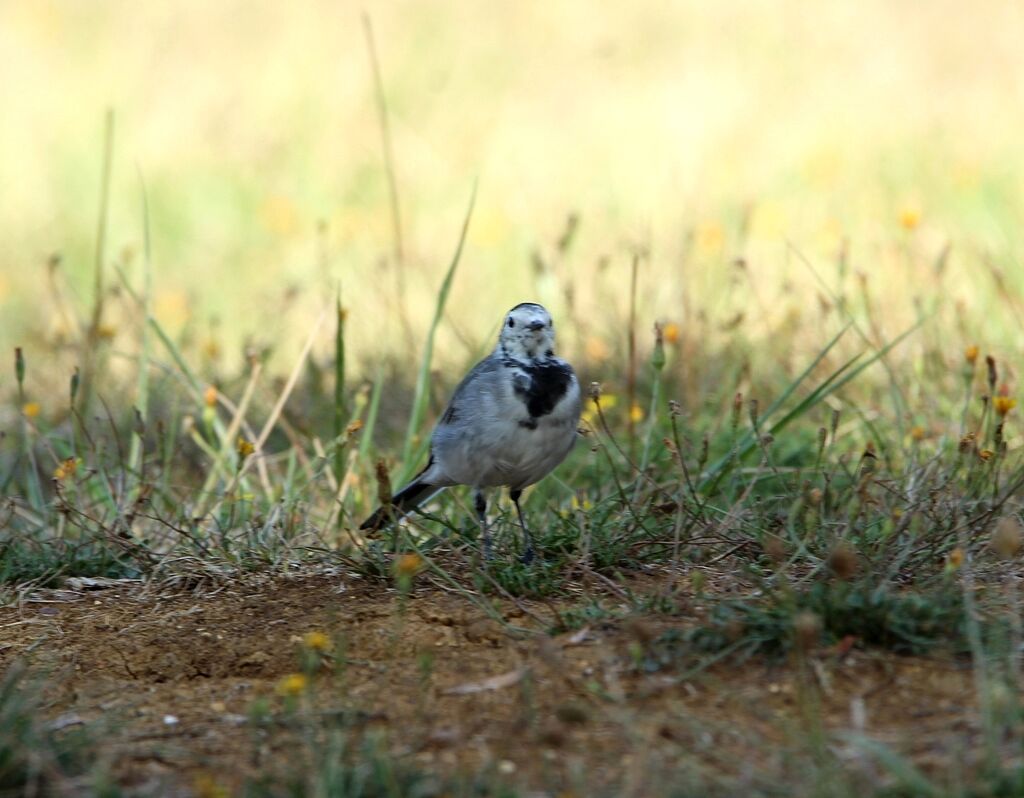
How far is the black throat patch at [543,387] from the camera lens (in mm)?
3902

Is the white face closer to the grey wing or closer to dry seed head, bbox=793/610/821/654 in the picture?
the grey wing

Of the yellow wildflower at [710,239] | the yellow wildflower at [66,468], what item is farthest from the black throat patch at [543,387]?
the yellow wildflower at [710,239]

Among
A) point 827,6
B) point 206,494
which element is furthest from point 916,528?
point 827,6

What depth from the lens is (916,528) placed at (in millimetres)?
3533

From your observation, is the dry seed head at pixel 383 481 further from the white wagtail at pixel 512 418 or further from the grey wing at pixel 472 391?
the grey wing at pixel 472 391

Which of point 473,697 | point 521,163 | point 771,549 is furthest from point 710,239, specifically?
point 473,697

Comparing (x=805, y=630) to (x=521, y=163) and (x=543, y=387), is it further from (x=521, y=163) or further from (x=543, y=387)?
(x=521, y=163)

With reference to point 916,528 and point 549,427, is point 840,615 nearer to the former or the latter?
point 916,528

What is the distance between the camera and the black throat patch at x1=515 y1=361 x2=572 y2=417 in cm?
390

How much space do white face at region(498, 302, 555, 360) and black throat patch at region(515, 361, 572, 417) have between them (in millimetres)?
55

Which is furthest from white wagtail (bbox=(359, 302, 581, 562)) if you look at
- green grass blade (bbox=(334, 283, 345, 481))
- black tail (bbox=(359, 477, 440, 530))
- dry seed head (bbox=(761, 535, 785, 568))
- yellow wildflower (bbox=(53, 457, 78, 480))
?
yellow wildflower (bbox=(53, 457, 78, 480))

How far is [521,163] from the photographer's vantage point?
9422 mm

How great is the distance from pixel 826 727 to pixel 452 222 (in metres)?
6.23

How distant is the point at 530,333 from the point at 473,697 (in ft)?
4.67
